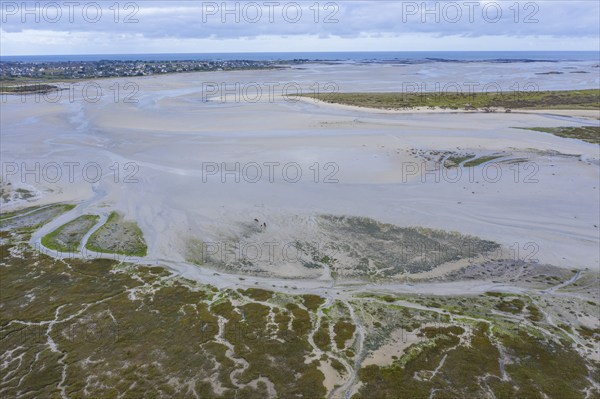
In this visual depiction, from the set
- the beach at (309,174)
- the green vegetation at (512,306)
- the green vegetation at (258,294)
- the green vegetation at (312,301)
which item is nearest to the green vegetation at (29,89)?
the beach at (309,174)

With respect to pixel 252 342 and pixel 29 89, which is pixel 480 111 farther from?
pixel 29 89

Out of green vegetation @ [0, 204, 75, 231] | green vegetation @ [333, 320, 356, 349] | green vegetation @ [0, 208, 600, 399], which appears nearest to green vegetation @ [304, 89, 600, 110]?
green vegetation @ [0, 204, 75, 231]

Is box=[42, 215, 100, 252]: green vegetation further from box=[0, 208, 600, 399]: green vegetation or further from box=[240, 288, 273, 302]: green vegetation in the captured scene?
box=[240, 288, 273, 302]: green vegetation

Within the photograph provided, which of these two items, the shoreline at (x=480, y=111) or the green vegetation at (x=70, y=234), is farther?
the shoreline at (x=480, y=111)

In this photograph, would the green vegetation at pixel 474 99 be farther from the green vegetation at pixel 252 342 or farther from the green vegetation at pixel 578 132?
the green vegetation at pixel 252 342

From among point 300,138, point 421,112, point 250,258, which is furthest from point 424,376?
point 421,112

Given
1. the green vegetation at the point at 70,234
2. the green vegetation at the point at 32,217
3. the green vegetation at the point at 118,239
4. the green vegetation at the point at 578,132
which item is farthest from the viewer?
the green vegetation at the point at 578,132
